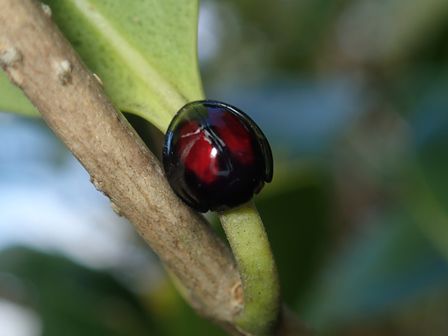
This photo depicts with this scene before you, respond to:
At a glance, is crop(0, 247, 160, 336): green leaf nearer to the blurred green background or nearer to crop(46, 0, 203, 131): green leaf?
the blurred green background

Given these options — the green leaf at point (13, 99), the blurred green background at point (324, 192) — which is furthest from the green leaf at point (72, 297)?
the green leaf at point (13, 99)

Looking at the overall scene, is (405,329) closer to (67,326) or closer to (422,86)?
(422,86)

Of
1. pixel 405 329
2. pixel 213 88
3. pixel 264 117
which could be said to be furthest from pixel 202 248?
pixel 213 88

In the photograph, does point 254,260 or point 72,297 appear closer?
point 254,260

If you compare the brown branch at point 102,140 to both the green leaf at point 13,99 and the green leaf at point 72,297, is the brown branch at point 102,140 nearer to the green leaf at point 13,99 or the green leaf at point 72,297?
the green leaf at point 13,99

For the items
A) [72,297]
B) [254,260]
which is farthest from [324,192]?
[254,260]

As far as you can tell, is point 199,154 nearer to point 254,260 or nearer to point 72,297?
point 254,260
